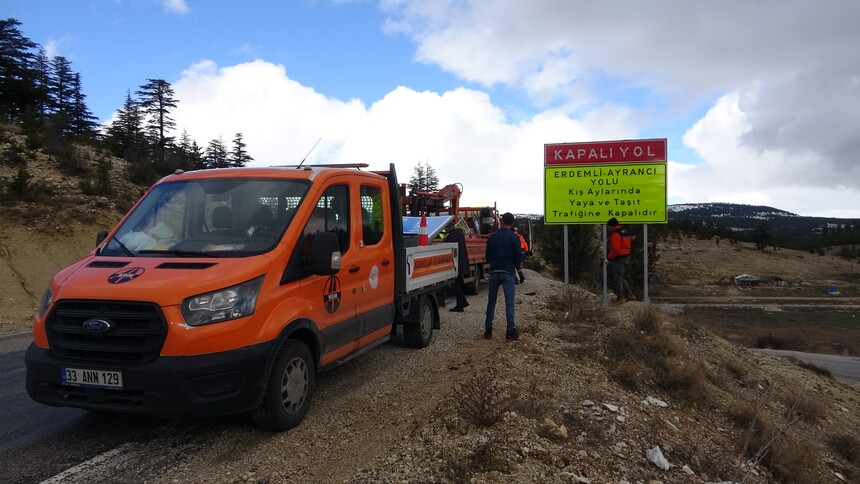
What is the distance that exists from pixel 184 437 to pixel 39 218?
17.5m

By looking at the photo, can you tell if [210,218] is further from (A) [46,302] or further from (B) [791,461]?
(B) [791,461]

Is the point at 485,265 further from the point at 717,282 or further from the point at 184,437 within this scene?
the point at 717,282

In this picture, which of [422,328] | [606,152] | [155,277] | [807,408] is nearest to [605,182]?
[606,152]

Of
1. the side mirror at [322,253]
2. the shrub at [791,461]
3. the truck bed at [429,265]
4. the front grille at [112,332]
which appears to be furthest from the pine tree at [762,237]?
the front grille at [112,332]

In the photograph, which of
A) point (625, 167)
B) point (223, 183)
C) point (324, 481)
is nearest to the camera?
point (324, 481)

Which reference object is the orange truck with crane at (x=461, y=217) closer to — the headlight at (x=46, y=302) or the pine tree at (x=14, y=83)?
the headlight at (x=46, y=302)

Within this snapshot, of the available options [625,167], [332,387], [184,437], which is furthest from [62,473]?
[625,167]

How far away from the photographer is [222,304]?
12.8 ft

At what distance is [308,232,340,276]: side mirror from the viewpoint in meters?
4.56

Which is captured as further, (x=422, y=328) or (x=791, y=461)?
(x=422, y=328)

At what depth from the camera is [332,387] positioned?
19.5 feet

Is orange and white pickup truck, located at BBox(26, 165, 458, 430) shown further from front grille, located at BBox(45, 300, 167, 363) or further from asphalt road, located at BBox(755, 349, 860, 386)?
asphalt road, located at BBox(755, 349, 860, 386)

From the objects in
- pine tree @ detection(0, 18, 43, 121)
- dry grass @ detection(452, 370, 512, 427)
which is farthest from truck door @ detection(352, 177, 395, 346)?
pine tree @ detection(0, 18, 43, 121)

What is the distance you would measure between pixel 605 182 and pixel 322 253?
1074 centimetres
